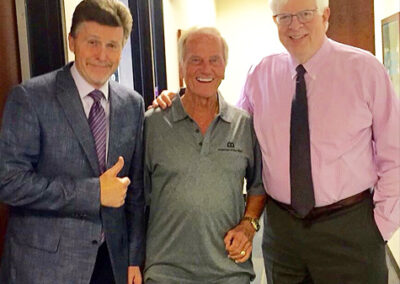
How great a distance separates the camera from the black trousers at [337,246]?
169 centimetres

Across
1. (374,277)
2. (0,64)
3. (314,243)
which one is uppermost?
(0,64)

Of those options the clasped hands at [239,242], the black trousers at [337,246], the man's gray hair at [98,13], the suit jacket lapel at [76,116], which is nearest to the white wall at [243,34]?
the black trousers at [337,246]

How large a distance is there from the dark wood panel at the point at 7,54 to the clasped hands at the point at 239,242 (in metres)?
0.71

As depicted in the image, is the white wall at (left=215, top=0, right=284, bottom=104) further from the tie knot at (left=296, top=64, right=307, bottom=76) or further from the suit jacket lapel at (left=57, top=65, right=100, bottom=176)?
the suit jacket lapel at (left=57, top=65, right=100, bottom=176)

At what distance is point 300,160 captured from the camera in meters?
1.71

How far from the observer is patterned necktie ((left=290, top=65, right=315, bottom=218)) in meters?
1.69

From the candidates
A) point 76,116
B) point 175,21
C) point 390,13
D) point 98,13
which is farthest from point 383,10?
point 76,116

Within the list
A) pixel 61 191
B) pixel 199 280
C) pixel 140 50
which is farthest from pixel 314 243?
pixel 140 50

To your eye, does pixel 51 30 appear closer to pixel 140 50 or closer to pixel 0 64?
pixel 0 64

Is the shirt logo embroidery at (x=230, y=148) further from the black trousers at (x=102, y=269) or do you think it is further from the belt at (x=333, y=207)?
the black trousers at (x=102, y=269)

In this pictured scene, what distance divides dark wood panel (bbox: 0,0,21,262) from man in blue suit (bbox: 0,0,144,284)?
0.06 meters

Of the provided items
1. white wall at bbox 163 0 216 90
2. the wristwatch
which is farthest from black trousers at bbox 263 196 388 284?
white wall at bbox 163 0 216 90

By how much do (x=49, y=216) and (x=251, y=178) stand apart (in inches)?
29.6

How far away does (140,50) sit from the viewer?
3.21 metres
